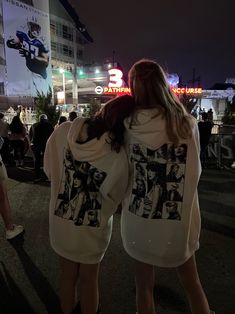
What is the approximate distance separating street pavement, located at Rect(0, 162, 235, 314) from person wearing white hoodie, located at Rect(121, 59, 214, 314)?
3.83 feet

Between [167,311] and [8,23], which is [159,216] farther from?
[8,23]

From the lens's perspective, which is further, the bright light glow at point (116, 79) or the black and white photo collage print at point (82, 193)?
the bright light glow at point (116, 79)

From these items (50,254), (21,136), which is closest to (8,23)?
(21,136)

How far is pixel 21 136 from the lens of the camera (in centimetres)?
1107

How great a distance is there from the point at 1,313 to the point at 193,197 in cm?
194

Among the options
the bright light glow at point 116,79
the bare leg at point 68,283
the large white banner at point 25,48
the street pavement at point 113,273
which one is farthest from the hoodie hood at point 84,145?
the bright light glow at point 116,79

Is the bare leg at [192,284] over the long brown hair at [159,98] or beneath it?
beneath

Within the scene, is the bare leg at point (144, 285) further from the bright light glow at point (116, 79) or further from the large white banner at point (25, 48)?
the bright light glow at point (116, 79)

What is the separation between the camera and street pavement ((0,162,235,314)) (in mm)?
2969

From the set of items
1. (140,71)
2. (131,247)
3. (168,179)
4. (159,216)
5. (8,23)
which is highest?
(8,23)

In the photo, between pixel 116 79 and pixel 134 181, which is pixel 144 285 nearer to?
pixel 134 181

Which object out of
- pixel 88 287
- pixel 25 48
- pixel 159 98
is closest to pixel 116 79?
pixel 25 48

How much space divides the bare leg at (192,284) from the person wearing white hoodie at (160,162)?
7 cm

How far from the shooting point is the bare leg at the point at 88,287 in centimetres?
208
